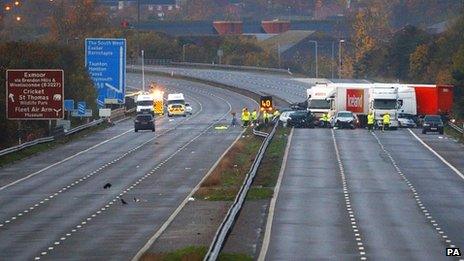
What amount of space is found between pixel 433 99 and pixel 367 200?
56698 millimetres

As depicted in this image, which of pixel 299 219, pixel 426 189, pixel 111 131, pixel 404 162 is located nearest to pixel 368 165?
pixel 404 162

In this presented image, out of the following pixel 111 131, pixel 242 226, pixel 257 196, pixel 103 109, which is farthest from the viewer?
pixel 103 109

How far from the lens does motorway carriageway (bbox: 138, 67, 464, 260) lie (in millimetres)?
37344

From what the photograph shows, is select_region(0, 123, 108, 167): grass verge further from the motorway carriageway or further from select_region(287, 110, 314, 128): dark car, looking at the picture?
the motorway carriageway

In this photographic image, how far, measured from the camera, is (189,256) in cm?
3469

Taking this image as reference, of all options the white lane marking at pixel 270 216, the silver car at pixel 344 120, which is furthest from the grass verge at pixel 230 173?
the silver car at pixel 344 120

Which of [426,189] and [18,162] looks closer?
[426,189]

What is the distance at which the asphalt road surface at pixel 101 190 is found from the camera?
39.4 meters

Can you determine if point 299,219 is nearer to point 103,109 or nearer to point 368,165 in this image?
point 368,165

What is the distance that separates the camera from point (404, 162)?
219 ft

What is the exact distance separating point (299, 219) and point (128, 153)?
32.6 meters

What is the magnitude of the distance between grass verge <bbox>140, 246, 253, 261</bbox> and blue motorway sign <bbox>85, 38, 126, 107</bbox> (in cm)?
6324

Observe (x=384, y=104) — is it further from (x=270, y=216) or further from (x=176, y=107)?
(x=270, y=216)

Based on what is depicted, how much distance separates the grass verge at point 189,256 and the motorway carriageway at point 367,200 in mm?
918
